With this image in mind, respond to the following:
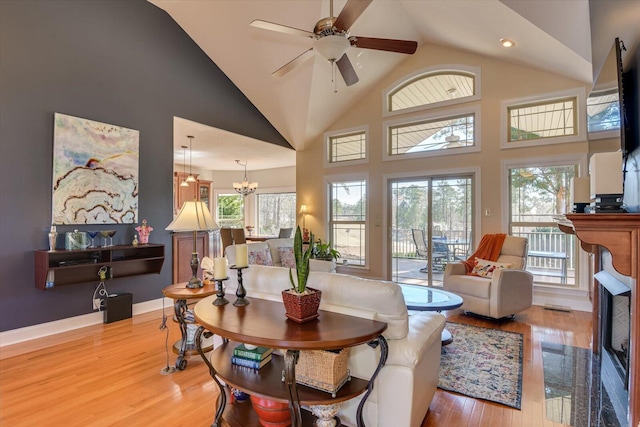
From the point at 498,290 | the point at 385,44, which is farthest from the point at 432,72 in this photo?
the point at 498,290

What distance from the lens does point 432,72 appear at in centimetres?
557

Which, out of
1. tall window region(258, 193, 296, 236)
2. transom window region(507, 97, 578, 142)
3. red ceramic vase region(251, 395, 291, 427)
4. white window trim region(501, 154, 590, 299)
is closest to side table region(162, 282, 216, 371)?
red ceramic vase region(251, 395, 291, 427)

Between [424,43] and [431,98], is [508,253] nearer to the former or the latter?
[431,98]

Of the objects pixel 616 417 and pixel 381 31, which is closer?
pixel 616 417

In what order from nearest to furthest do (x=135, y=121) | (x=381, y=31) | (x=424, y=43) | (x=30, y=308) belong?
(x=30, y=308), (x=135, y=121), (x=381, y=31), (x=424, y=43)

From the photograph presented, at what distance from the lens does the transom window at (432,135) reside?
5.29 metres

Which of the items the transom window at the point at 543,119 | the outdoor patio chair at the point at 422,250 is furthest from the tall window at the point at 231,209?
the transom window at the point at 543,119

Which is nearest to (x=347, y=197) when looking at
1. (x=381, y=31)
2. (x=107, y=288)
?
(x=381, y=31)

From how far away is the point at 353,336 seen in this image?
133 cm

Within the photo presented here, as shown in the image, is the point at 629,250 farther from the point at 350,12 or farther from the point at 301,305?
the point at 350,12

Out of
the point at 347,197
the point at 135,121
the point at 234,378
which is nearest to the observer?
the point at 234,378

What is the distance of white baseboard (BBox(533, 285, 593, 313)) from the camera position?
4289 millimetres

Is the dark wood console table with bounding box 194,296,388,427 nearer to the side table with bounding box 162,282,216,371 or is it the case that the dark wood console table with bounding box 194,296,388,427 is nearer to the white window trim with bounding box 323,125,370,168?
the side table with bounding box 162,282,216,371

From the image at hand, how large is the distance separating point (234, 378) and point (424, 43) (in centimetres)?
595
